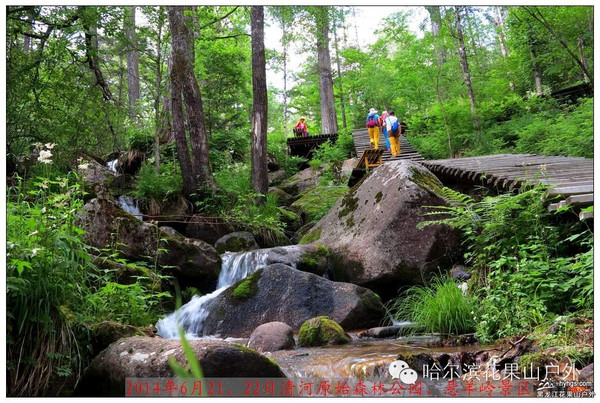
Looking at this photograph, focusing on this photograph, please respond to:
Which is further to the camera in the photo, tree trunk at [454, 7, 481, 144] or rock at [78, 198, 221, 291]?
tree trunk at [454, 7, 481, 144]

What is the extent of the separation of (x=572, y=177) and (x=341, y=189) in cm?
733

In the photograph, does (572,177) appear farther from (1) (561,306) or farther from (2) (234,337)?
(2) (234,337)

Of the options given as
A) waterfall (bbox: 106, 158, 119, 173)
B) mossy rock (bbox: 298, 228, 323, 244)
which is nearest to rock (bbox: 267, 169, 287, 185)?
waterfall (bbox: 106, 158, 119, 173)

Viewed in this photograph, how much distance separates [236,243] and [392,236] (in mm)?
3543

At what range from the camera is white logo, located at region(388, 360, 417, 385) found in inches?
145

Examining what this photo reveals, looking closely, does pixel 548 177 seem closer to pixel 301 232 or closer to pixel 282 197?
pixel 301 232

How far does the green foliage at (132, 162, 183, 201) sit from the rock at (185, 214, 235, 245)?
129 cm

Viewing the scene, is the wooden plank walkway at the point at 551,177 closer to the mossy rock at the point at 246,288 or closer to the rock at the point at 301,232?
the rock at the point at 301,232

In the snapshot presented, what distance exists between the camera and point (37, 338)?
320cm

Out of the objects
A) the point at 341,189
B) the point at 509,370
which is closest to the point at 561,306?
the point at 509,370

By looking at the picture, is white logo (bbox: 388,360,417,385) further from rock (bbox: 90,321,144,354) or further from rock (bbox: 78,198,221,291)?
rock (bbox: 78,198,221,291)

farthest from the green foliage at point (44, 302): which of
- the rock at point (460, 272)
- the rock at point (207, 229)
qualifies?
the rock at point (207, 229)

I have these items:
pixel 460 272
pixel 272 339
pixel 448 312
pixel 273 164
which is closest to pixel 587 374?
pixel 448 312
